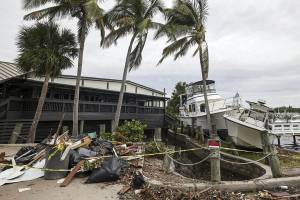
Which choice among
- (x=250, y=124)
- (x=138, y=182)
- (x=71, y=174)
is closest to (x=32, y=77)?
(x=71, y=174)

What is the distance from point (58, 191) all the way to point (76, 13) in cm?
1244

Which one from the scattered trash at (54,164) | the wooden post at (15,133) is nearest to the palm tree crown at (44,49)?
the wooden post at (15,133)

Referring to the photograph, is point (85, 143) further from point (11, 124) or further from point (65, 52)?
point (65, 52)

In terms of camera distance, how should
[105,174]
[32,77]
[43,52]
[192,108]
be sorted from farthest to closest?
[192,108] < [32,77] < [43,52] < [105,174]

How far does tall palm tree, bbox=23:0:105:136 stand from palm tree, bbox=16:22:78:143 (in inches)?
24.8

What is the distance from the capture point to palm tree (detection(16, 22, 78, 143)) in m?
13.9

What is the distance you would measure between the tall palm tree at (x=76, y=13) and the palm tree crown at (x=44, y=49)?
636 mm

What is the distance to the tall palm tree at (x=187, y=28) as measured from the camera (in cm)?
1788

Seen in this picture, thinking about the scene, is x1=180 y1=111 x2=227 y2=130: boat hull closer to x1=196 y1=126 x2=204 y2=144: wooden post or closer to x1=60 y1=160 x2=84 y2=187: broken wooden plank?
x1=196 y1=126 x2=204 y2=144: wooden post

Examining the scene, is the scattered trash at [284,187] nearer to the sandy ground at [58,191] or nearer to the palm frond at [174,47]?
the sandy ground at [58,191]

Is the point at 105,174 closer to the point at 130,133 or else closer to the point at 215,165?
the point at 215,165

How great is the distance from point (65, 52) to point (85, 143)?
362 inches

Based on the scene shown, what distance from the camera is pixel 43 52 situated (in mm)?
14234

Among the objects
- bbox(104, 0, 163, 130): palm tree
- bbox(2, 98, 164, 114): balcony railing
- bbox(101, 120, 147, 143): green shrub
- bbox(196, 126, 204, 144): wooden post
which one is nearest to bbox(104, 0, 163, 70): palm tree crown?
bbox(104, 0, 163, 130): palm tree
